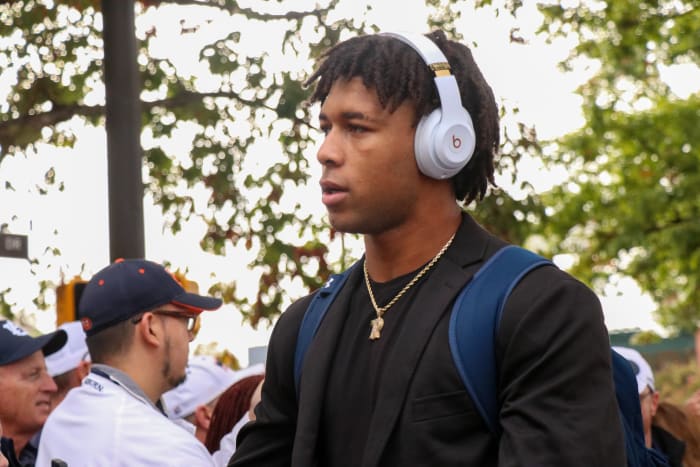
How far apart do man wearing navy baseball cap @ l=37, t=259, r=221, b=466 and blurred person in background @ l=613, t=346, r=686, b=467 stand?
2.24 m

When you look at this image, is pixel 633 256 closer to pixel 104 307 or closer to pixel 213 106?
pixel 213 106

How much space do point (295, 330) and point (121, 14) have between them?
6.55 metres

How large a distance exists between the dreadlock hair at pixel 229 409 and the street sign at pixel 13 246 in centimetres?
299

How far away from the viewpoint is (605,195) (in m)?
24.2

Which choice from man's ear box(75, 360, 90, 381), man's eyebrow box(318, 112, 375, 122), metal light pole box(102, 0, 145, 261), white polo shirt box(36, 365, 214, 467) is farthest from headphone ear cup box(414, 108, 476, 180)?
metal light pole box(102, 0, 145, 261)

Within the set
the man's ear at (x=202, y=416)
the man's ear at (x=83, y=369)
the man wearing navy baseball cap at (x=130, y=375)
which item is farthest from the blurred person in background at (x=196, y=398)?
the man wearing navy baseball cap at (x=130, y=375)

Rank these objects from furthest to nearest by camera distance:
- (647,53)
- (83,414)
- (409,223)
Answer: (647,53) < (83,414) < (409,223)

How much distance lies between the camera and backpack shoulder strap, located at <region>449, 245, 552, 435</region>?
2.73 m

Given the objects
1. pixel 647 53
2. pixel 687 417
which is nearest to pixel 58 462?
pixel 687 417

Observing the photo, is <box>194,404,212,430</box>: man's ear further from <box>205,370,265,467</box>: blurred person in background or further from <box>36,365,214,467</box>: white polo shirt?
<box>36,365,214,467</box>: white polo shirt

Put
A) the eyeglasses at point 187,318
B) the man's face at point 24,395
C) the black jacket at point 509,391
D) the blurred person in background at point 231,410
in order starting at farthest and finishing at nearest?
the blurred person in background at point 231,410
the man's face at point 24,395
the eyeglasses at point 187,318
the black jacket at point 509,391

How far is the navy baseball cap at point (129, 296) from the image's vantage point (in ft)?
18.9

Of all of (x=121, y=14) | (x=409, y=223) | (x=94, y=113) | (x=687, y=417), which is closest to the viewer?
(x=409, y=223)

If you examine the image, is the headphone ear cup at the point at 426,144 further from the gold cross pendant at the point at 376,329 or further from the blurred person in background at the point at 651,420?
the blurred person in background at the point at 651,420
